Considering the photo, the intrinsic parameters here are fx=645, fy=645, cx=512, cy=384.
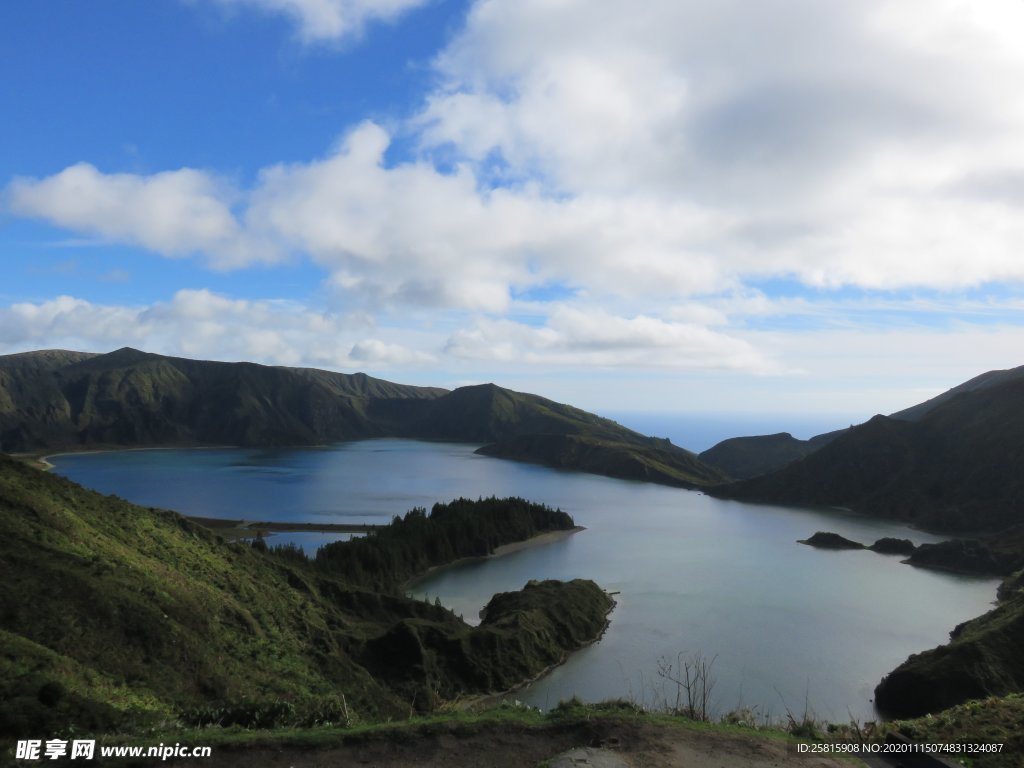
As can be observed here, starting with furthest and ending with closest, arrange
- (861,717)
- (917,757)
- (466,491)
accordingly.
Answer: (466,491) < (861,717) < (917,757)

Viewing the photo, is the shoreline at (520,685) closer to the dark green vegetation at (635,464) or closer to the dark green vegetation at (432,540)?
the dark green vegetation at (432,540)

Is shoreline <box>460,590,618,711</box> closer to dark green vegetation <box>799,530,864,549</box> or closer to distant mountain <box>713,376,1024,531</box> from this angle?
dark green vegetation <box>799,530,864,549</box>

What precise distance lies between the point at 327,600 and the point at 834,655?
117 ft

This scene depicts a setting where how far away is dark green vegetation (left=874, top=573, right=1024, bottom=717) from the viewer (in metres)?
33.8

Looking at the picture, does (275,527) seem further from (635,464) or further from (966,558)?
(635,464)

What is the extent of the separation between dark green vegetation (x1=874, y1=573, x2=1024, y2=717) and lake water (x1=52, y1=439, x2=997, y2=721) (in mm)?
2029

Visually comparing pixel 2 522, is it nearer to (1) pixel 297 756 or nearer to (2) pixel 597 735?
(1) pixel 297 756

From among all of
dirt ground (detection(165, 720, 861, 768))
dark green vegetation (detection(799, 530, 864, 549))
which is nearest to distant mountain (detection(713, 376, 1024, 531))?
dark green vegetation (detection(799, 530, 864, 549))

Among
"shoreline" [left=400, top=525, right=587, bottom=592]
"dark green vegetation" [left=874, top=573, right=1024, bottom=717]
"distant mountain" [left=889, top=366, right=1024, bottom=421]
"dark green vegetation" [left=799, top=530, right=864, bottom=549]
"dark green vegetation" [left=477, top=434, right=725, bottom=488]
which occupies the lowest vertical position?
"shoreline" [left=400, top=525, right=587, bottom=592]

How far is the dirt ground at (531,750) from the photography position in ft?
38.6

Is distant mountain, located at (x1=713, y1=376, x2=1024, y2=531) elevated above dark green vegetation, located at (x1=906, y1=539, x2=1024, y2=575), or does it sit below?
above

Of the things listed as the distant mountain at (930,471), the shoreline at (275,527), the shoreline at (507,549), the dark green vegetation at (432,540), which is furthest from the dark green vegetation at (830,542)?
the shoreline at (275,527)

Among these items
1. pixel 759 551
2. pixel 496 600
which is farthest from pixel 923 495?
pixel 496 600

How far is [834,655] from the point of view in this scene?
46125 millimetres
